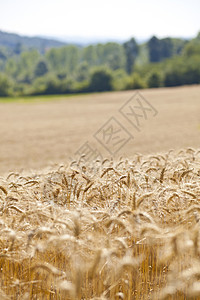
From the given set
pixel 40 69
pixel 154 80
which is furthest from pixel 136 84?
pixel 40 69

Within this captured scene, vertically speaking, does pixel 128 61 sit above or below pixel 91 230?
above

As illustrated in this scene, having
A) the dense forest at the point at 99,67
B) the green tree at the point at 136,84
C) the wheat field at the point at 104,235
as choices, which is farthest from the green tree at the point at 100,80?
the wheat field at the point at 104,235

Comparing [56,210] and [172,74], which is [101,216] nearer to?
[56,210]

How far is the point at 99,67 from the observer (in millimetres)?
58562

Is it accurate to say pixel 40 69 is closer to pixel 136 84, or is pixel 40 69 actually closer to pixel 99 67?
pixel 99 67

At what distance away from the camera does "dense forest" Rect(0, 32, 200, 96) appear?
176 feet

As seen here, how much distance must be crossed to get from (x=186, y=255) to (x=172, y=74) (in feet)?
174

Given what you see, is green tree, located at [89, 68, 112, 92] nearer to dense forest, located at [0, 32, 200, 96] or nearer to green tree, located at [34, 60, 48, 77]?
dense forest, located at [0, 32, 200, 96]

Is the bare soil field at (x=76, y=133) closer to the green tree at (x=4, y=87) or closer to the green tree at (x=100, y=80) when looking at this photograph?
the green tree at (x=100, y=80)

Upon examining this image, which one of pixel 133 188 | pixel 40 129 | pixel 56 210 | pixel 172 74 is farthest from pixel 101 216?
pixel 172 74

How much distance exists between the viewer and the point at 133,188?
8.63 ft

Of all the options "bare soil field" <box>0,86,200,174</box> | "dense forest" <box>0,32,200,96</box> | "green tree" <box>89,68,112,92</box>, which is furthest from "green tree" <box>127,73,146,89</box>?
"bare soil field" <box>0,86,200,174</box>

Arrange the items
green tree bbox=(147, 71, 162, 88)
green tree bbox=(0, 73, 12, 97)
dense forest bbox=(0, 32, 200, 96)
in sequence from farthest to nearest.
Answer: green tree bbox=(0, 73, 12, 97) → dense forest bbox=(0, 32, 200, 96) → green tree bbox=(147, 71, 162, 88)

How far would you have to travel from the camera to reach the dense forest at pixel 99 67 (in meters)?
53.5
